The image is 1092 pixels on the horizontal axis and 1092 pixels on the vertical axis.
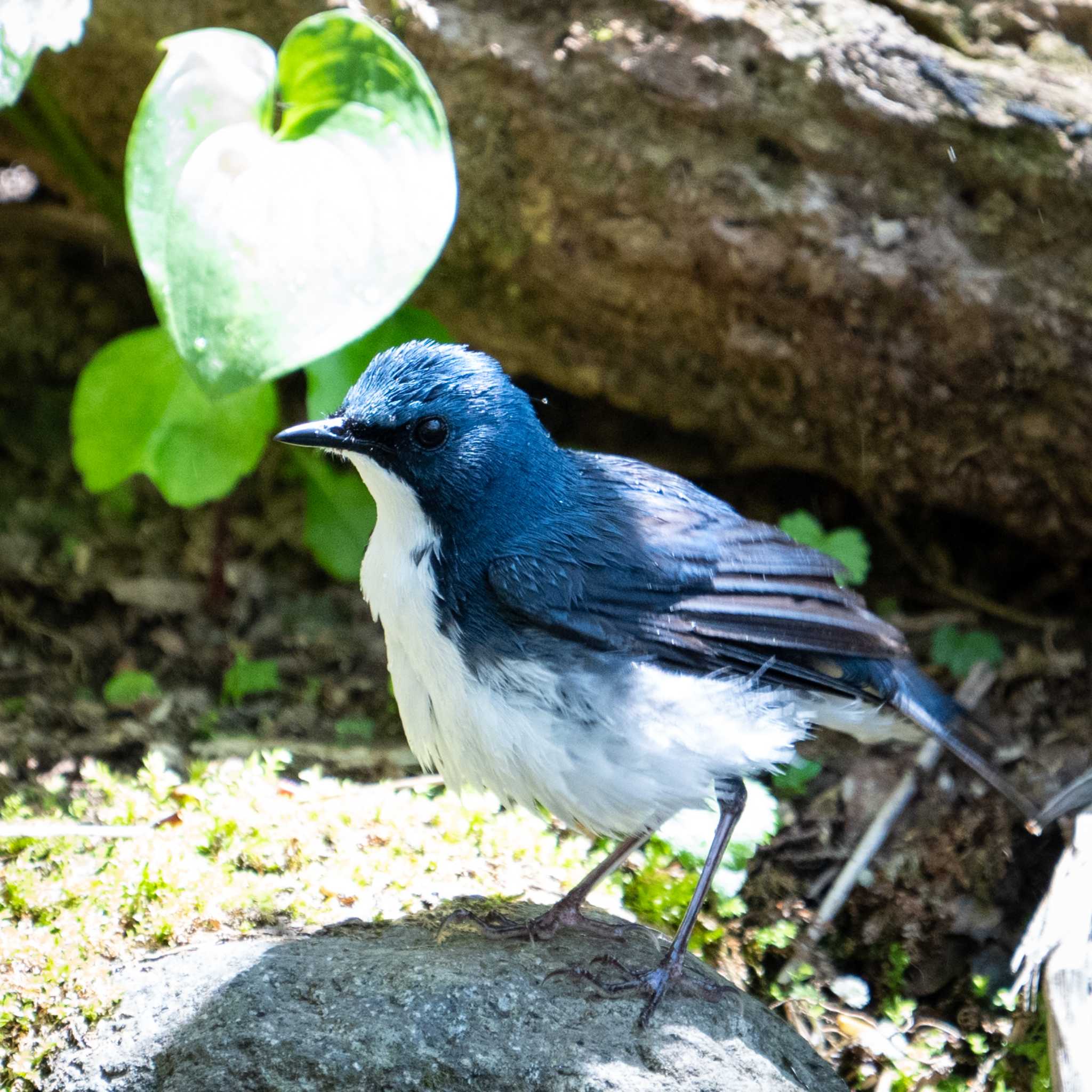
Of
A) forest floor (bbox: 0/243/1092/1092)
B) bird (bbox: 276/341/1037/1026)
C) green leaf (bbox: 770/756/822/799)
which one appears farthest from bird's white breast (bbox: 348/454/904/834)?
green leaf (bbox: 770/756/822/799)

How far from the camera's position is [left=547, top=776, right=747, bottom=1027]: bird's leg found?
11.1 feet

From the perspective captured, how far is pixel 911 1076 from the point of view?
392cm

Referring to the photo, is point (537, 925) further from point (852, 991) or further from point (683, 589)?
point (852, 991)

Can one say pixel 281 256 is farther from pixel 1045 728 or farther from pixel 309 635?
pixel 1045 728

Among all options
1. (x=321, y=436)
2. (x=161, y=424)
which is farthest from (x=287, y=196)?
(x=161, y=424)

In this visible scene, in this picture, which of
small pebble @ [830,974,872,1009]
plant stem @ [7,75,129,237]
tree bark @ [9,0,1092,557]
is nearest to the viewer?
small pebble @ [830,974,872,1009]

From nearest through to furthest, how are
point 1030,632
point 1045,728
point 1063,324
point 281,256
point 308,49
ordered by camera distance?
1. point 281,256
2. point 308,49
3. point 1063,324
4. point 1045,728
5. point 1030,632

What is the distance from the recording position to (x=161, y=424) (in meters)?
4.95

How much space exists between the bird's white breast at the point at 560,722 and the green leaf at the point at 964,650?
75.5 inches

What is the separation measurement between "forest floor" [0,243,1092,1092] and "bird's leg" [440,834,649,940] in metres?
0.30

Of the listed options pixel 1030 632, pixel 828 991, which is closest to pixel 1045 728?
pixel 1030 632

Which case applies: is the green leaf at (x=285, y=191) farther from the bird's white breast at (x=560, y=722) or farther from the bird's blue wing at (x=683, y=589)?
the bird's blue wing at (x=683, y=589)

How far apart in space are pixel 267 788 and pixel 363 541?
1430mm

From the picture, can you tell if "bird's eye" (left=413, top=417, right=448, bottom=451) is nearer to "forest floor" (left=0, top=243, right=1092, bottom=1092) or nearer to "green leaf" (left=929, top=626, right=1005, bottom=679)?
"forest floor" (left=0, top=243, right=1092, bottom=1092)
